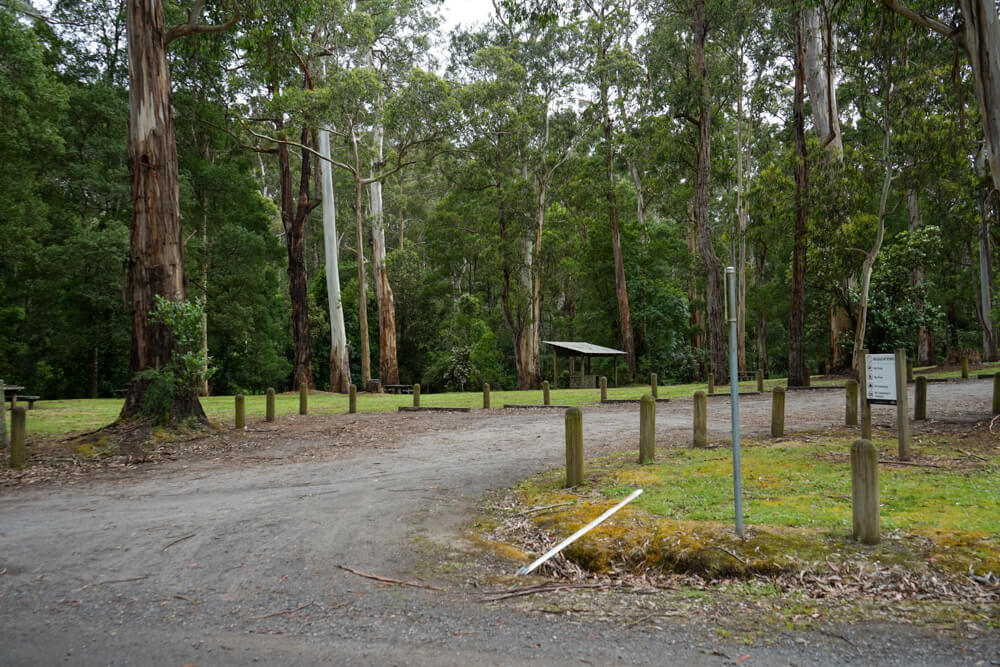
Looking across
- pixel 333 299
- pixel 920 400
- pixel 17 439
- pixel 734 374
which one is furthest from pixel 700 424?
pixel 333 299

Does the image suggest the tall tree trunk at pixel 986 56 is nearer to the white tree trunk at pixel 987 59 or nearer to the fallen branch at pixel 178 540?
the white tree trunk at pixel 987 59

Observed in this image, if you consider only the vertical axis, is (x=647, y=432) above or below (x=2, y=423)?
below

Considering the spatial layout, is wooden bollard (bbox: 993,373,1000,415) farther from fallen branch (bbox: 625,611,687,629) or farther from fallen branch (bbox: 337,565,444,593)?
fallen branch (bbox: 337,565,444,593)

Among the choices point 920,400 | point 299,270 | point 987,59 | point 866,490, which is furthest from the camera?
point 299,270

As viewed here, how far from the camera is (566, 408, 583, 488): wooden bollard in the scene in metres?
7.37

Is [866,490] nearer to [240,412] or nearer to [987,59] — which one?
[987,59]

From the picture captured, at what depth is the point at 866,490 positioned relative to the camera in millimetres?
4977

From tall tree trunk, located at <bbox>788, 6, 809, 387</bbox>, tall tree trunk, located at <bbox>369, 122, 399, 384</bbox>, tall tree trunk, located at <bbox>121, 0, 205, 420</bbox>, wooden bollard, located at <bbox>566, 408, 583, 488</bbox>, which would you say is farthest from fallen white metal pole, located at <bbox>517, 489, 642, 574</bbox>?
tall tree trunk, located at <bbox>369, 122, 399, 384</bbox>

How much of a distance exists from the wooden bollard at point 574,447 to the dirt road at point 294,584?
1.08m

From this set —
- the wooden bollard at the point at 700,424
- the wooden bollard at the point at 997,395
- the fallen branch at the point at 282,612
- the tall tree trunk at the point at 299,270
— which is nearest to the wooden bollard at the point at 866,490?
the fallen branch at the point at 282,612

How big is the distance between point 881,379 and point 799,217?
16.0m

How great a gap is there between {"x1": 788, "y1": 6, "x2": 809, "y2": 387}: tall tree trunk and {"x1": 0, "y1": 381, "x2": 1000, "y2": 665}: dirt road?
16730 millimetres

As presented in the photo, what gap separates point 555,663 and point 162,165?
12.4 m

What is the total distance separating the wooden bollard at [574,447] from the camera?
7.37 meters
